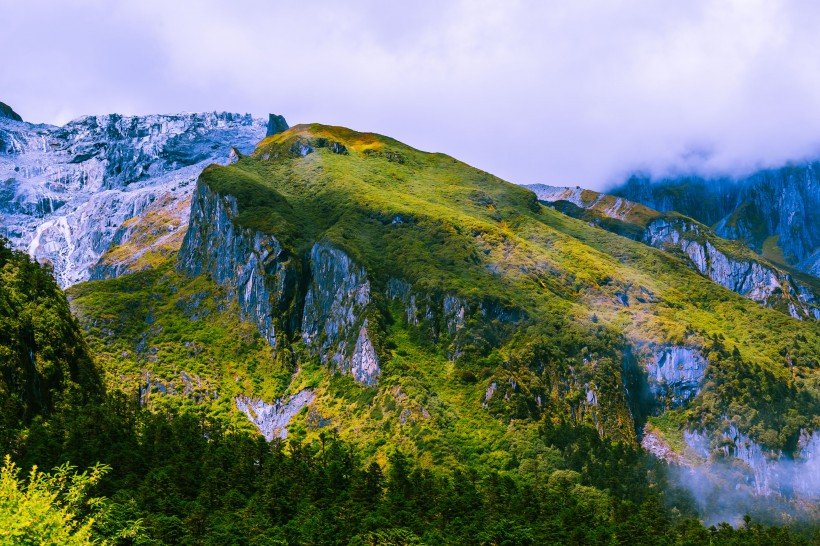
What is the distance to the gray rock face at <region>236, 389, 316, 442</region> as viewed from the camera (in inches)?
6535

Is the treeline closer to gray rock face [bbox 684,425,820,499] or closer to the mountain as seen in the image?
the mountain

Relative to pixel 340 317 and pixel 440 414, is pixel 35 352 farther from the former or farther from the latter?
pixel 340 317

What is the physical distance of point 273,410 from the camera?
17025 centimetres

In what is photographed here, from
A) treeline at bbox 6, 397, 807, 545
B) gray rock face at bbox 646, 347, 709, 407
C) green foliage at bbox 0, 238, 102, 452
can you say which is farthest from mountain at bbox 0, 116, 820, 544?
green foliage at bbox 0, 238, 102, 452

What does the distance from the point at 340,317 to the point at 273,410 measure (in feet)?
109

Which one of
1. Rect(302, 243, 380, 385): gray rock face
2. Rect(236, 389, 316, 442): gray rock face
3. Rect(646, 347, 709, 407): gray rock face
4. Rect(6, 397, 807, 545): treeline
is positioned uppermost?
Rect(302, 243, 380, 385): gray rock face

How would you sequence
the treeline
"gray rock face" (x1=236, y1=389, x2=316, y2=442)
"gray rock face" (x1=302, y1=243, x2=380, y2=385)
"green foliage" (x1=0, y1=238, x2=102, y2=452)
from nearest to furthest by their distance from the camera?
the treeline, "green foliage" (x1=0, y1=238, x2=102, y2=452), "gray rock face" (x1=236, y1=389, x2=316, y2=442), "gray rock face" (x1=302, y1=243, x2=380, y2=385)

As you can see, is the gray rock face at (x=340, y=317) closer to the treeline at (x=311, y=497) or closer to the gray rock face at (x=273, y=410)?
the gray rock face at (x=273, y=410)

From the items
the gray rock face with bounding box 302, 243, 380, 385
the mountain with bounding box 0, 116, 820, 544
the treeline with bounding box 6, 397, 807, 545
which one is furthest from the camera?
the gray rock face with bounding box 302, 243, 380, 385

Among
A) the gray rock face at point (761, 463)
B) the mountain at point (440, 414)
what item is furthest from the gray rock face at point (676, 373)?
the gray rock face at point (761, 463)

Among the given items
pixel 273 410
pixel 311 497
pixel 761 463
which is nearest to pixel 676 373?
pixel 761 463

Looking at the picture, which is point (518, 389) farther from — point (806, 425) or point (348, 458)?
point (806, 425)

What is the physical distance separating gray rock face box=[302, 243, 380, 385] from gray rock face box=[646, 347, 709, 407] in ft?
257

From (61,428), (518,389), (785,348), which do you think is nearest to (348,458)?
(61,428)
